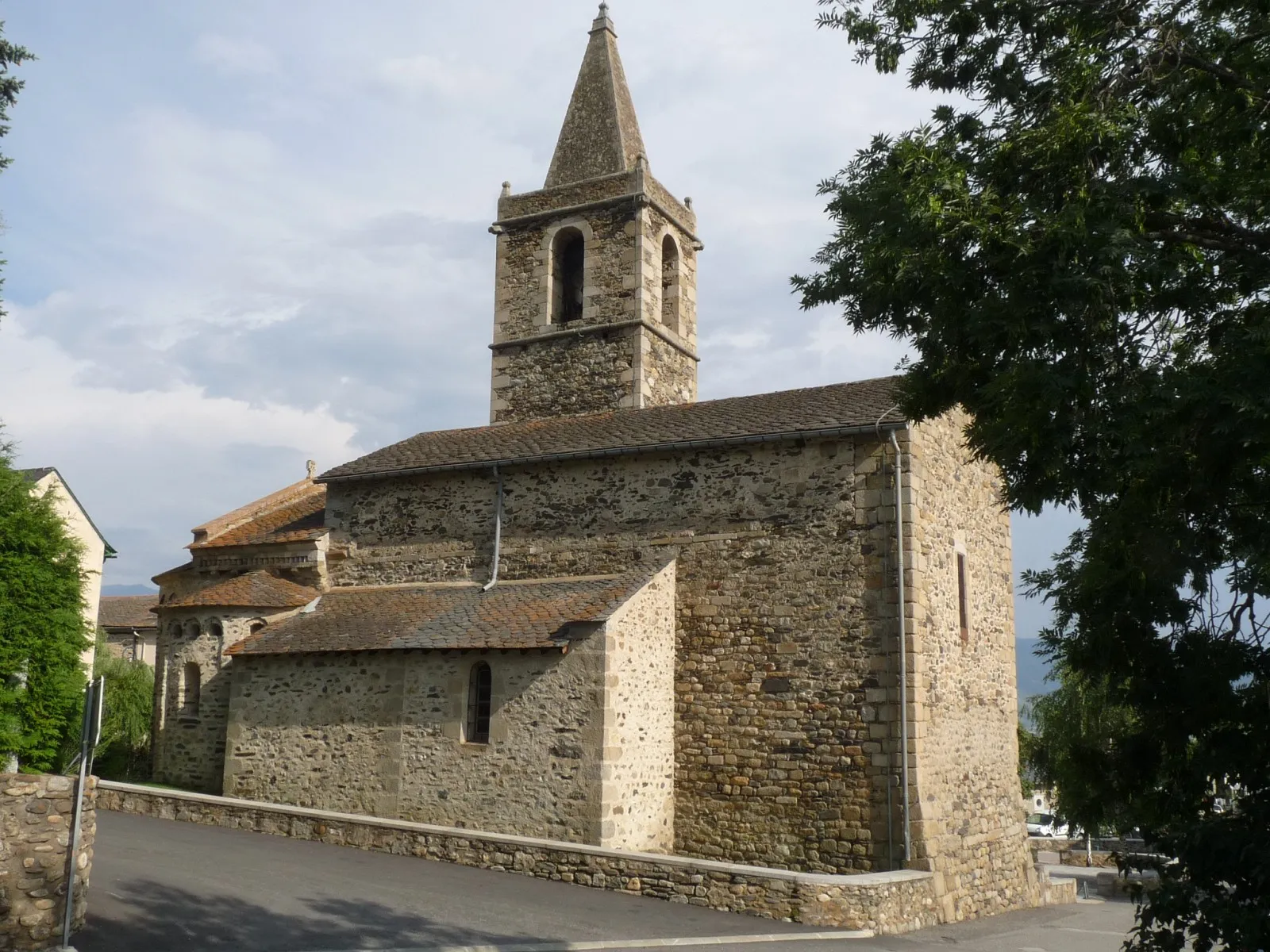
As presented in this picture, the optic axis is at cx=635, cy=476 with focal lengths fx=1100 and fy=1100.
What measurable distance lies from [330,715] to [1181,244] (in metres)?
13.2

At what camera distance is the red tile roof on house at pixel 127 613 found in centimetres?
4291

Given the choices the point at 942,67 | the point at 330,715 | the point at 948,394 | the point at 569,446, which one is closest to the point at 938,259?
the point at 948,394

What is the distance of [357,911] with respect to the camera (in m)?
10.5

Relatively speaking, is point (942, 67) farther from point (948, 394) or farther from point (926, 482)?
point (926, 482)

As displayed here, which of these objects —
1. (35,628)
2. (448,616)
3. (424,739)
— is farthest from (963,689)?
(35,628)

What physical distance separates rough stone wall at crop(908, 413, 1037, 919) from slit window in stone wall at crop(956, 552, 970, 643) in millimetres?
94

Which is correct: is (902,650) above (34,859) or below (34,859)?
above

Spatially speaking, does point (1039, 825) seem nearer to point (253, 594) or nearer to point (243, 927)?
point (253, 594)

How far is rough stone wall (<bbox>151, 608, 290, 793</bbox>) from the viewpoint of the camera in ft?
58.2

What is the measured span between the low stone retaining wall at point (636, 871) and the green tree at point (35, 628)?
5211mm

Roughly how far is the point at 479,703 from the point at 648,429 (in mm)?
4916

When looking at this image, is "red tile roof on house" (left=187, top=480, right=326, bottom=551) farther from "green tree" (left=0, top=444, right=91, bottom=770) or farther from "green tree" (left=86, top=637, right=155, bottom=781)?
"green tree" (left=0, top=444, right=91, bottom=770)

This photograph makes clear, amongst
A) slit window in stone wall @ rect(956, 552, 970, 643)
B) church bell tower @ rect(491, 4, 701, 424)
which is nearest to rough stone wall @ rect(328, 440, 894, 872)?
slit window in stone wall @ rect(956, 552, 970, 643)

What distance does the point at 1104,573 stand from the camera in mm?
6480
